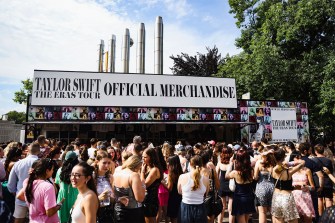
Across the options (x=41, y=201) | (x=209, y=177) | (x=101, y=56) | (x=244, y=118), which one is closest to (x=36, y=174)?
(x=41, y=201)

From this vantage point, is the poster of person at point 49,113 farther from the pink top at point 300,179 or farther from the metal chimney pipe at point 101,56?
the metal chimney pipe at point 101,56

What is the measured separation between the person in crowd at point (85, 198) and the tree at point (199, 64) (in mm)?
31059

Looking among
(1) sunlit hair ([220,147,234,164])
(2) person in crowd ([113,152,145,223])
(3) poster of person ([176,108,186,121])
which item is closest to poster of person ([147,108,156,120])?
(3) poster of person ([176,108,186,121])

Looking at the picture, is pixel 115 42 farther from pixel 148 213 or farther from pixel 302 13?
pixel 148 213

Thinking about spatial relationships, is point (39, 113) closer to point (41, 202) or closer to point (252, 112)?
point (252, 112)

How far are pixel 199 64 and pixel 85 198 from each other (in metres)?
32.3

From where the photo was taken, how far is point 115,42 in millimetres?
42844

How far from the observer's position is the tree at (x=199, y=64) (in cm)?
3362

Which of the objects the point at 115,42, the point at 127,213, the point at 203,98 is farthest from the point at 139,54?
the point at 127,213

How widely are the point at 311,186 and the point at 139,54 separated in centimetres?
3105

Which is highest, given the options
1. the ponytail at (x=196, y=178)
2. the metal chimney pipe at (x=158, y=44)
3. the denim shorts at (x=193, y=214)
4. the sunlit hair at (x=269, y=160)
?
the metal chimney pipe at (x=158, y=44)

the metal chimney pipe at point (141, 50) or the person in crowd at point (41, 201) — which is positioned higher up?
the metal chimney pipe at point (141, 50)

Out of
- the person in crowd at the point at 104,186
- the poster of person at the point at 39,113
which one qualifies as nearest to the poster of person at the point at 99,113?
the poster of person at the point at 39,113

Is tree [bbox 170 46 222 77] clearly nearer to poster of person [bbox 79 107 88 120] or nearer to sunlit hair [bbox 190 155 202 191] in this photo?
poster of person [bbox 79 107 88 120]
